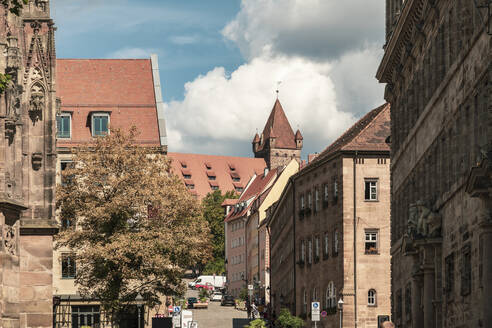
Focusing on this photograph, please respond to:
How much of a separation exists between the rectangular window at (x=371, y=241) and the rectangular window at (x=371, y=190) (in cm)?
193

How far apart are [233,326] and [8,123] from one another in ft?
183

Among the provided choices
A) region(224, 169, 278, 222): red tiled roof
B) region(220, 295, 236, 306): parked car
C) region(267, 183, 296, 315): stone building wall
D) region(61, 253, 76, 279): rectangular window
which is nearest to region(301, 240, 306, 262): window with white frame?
region(267, 183, 296, 315): stone building wall

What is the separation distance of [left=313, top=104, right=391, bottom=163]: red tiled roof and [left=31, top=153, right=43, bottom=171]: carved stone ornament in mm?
33830

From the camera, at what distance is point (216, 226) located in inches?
6811

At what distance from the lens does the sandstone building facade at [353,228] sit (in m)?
63.0

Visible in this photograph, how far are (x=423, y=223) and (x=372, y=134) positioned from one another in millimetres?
33090

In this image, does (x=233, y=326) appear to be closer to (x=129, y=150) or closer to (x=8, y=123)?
(x=129, y=150)

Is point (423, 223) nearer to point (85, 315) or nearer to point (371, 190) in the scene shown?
point (371, 190)

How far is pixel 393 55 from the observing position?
44.8m

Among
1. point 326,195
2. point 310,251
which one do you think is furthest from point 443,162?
point 310,251

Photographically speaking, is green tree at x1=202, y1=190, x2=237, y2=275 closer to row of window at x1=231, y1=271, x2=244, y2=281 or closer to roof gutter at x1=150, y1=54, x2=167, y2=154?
row of window at x1=231, y1=271, x2=244, y2=281

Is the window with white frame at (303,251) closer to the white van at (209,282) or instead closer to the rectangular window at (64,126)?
the rectangular window at (64,126)

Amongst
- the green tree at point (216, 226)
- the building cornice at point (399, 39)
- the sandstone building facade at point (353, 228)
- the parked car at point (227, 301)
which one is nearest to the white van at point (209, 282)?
the green tree at point (216, 226)

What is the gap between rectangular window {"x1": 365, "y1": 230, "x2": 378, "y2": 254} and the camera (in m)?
63.9
